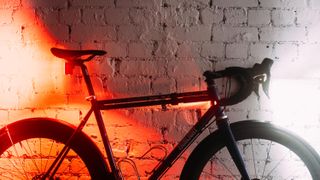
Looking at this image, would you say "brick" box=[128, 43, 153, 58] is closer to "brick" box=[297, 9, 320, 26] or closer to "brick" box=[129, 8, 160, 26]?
"brick" box=[129, 8, 160, 26]

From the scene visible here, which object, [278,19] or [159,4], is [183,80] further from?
[278,19]

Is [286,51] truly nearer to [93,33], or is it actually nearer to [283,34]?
[283,34]

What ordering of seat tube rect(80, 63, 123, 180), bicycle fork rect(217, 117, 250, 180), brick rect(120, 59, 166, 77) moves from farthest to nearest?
brick rect(120, 59, 166, 77) < seat tube rect(80, 63, 123, 180) < bicycle fork rect(217, 117, 250, 180)

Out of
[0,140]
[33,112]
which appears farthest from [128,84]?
[0,140]

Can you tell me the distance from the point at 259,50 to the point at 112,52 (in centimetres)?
96

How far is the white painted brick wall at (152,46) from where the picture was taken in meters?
2.63

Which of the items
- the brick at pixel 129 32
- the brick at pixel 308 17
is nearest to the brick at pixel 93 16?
the brick at pixel 129 32

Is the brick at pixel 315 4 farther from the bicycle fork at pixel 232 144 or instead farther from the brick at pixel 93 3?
the brick at pixel 93 3

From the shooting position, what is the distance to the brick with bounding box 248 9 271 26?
103 inches

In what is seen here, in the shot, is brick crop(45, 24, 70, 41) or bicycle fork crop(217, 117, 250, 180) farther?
brick crop(45, 24, 70, 41)

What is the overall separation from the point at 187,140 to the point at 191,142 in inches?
1.1

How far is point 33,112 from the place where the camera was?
9.23 ft

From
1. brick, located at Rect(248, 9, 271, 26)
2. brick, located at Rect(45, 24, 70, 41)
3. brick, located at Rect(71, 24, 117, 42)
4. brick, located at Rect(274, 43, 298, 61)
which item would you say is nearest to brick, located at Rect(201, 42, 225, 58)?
brick, located at Rect(248, 9, 271, 26)

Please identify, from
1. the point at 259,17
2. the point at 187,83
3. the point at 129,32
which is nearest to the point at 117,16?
the point at 129,32
